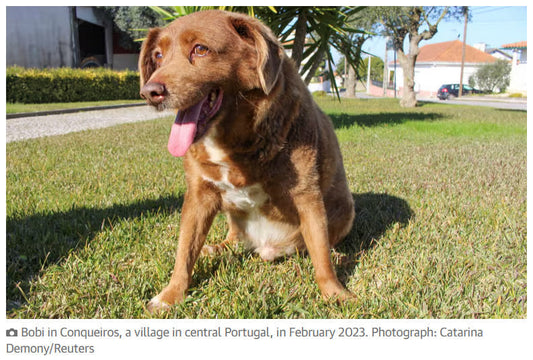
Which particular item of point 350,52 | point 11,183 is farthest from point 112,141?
point 350,52

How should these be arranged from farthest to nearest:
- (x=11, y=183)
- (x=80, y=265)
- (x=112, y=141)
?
1. (x=112, y=141)
2. (x=11, y=183)
3. (x=80, y=265)

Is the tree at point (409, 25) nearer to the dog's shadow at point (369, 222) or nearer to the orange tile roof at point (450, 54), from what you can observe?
the dog's shadow at point (369, 222)

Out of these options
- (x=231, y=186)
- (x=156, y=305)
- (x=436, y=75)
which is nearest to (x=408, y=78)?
(x=231, y=186)

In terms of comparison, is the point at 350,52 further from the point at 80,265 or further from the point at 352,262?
the point at 80,265

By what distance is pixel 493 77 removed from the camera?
1684 inches

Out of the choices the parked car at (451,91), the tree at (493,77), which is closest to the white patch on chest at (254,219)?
the parked car at (451,91)

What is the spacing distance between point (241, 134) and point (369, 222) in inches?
65.4

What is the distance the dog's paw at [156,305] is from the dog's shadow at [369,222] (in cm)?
105

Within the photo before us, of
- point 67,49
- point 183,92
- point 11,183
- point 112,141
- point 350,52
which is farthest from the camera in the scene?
point 67,49

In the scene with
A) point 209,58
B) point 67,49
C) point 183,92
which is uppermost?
point 67,49

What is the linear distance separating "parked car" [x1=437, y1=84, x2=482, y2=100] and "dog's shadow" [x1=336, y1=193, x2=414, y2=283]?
132 feet

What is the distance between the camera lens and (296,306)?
2068 mm

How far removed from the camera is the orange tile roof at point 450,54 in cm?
4903

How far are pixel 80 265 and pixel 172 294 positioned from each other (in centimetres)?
70
